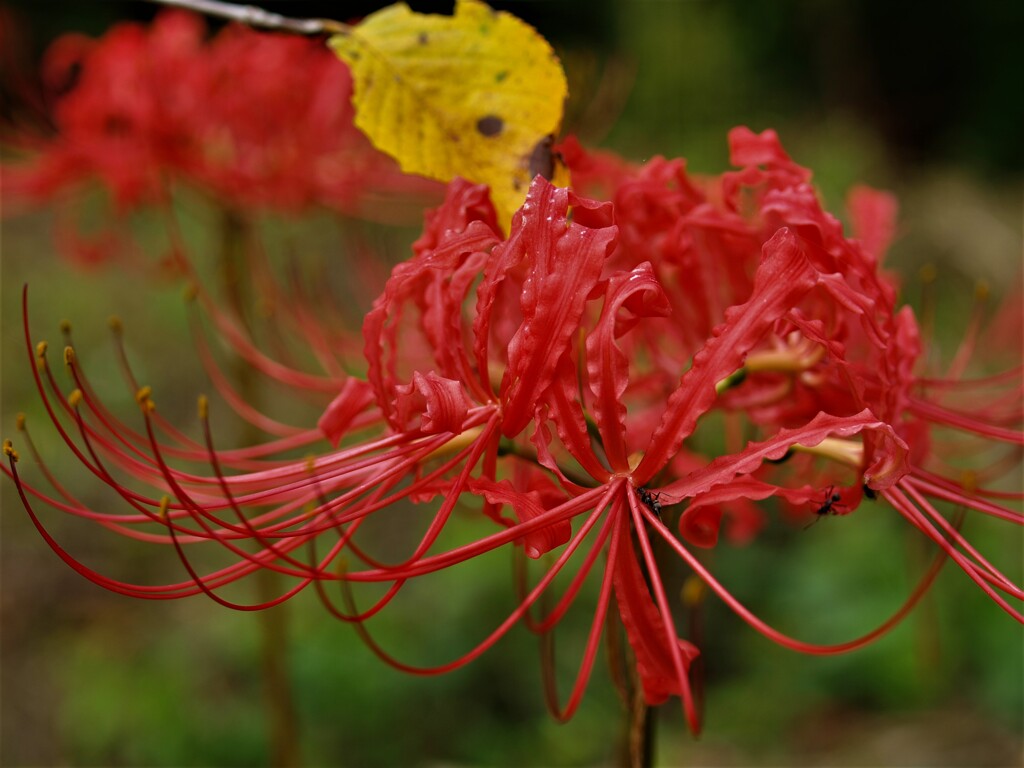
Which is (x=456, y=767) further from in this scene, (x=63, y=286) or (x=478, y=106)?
(x=63, y=286)

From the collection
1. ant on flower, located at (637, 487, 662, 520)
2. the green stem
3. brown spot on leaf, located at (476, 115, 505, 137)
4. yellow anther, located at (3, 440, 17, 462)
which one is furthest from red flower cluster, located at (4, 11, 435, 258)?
ant on flower, located at (637, 487, 662, 520)

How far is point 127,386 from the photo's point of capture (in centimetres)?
385

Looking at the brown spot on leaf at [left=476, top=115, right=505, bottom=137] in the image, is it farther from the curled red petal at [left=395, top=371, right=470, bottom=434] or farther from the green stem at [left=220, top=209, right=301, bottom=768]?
the green stem at [left=220, top=209, right=301, bottom=768]

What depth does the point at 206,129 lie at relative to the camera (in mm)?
1808

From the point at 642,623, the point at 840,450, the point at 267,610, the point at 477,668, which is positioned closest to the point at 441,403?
the point at 642,623

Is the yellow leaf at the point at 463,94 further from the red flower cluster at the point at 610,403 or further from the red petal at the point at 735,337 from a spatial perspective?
the red petal at the point at 735,337

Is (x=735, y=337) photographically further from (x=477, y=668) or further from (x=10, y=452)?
(x=477, y=668)

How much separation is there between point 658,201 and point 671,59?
184 inches

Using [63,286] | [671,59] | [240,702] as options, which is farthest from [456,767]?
[671,59]

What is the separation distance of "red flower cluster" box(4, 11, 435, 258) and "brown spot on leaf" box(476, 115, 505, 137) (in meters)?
1.07

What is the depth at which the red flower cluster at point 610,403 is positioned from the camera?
685mm

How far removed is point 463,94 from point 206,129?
109cm

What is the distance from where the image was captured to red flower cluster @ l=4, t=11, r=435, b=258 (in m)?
1.80

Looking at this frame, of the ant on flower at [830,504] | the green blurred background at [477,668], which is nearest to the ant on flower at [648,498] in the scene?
the ant on flower at [830,504]
